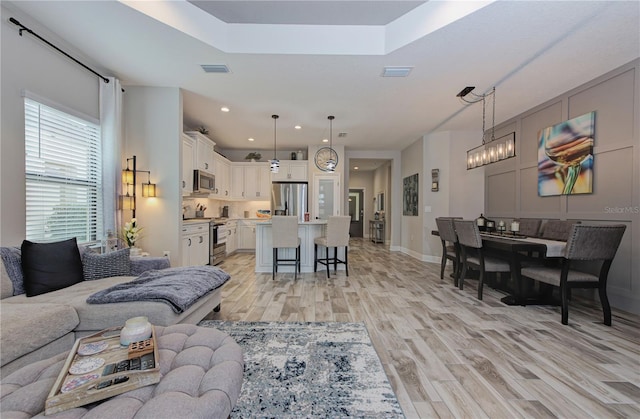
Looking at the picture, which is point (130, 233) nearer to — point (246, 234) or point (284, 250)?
point (284, 250)

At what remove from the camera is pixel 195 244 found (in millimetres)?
4348

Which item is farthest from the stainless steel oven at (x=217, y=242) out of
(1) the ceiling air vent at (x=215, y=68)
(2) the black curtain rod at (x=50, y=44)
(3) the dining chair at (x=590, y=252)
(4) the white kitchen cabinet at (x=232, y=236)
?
(3) the dining chair at (x=590, y=252)

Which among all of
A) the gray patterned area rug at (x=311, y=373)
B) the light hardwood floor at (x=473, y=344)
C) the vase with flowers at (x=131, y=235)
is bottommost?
the light hardwood floor at (x=473, y=344)

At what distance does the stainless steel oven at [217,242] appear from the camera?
502 cm

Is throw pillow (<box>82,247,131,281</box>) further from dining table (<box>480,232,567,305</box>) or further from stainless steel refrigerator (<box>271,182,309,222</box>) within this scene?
stainless steel refrigerator (<box>271,182,309,222</box>)

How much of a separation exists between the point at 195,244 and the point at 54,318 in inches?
108

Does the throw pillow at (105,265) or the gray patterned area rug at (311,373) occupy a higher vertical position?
the throw pillow at (105,265)

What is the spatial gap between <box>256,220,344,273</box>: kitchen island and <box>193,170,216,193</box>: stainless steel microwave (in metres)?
1.29

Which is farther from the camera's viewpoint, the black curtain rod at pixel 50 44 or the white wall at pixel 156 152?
the white wall at pixel 156 152

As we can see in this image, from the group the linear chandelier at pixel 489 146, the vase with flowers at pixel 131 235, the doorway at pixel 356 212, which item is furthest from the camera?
the doorway at pixel 356 212

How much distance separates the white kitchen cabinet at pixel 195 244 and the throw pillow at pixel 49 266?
64.1 inches

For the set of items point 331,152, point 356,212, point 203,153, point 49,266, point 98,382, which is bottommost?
point 98,382

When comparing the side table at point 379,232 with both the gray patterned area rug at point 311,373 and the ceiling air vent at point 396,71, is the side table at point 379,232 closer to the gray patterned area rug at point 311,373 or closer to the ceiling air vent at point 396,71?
the ceiling air vent at point 396,71

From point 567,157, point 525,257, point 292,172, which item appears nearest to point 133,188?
point 292,172
